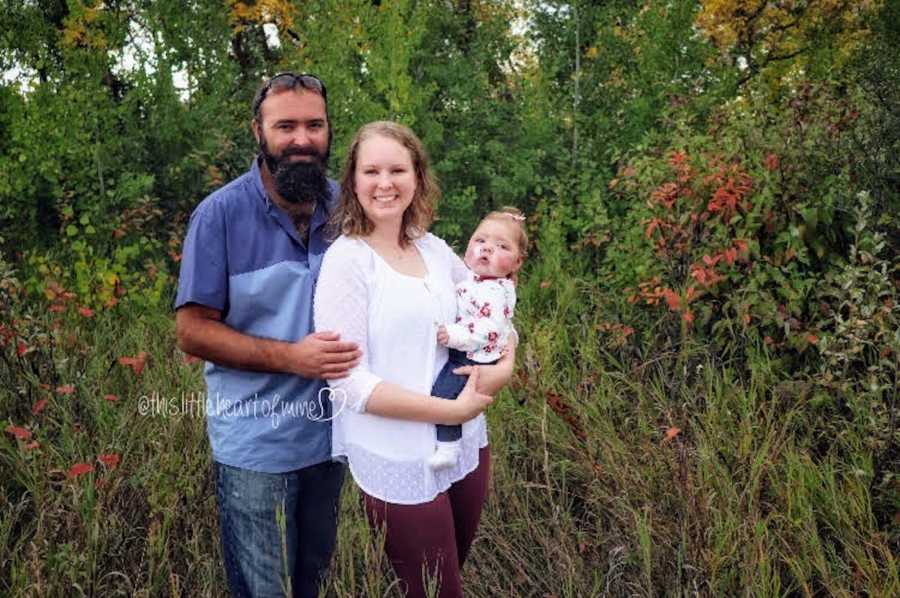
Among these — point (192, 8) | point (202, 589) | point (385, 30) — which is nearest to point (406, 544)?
point (202, 589)

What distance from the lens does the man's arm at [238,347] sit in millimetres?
1987

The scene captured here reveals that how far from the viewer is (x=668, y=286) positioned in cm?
441

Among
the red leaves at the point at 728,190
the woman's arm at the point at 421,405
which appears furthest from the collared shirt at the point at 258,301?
the red leaves at the point at 728,190

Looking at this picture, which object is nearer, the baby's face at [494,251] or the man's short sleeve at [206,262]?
the man's short sleeve at [206,262]

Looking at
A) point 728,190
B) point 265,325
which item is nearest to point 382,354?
point 265,325

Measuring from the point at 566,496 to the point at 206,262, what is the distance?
2.00 meters

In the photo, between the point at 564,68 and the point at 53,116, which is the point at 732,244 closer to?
the point at 564,68

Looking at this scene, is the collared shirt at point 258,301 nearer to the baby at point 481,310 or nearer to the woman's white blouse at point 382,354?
the woman's white blouse at point 382,354

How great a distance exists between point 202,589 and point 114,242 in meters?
3.88

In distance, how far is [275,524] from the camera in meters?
2.24

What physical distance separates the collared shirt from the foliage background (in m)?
0.51

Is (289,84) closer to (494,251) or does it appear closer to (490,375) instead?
(494,251)

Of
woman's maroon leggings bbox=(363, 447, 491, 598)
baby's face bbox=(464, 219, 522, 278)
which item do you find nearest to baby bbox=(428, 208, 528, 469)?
baby's face bbox=(464, 219, 522, 278)

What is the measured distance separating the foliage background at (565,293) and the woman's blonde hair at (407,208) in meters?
1.11
